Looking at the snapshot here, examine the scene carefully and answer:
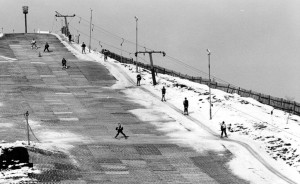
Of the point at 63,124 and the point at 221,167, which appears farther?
the point at 63,124

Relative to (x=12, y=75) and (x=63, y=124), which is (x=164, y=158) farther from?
(x=12, y=75)

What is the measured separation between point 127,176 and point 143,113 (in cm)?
2174

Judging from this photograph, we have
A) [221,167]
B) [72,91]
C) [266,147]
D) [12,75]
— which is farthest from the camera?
[12,75]

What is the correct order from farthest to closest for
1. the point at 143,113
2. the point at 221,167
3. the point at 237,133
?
the point at 143,113 → the point at 237,133 → the point at 221,167

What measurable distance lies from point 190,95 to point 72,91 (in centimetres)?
1566

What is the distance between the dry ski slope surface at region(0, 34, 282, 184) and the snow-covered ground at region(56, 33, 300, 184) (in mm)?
1510

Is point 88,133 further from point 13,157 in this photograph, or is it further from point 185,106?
point 13,157

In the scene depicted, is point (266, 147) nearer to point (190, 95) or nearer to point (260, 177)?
point (260, 177)

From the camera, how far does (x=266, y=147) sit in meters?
51.9

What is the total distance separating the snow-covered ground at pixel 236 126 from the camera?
47.9 m

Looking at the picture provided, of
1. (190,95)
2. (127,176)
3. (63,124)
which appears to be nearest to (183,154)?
(127,176)

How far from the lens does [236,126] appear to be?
5834 centimetres

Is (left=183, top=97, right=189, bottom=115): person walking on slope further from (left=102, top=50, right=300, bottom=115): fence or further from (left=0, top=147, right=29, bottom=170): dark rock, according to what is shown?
(left=0, top=147, right=29, bottom=170): dark rock

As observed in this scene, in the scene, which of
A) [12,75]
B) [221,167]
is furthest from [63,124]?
[12,75]
